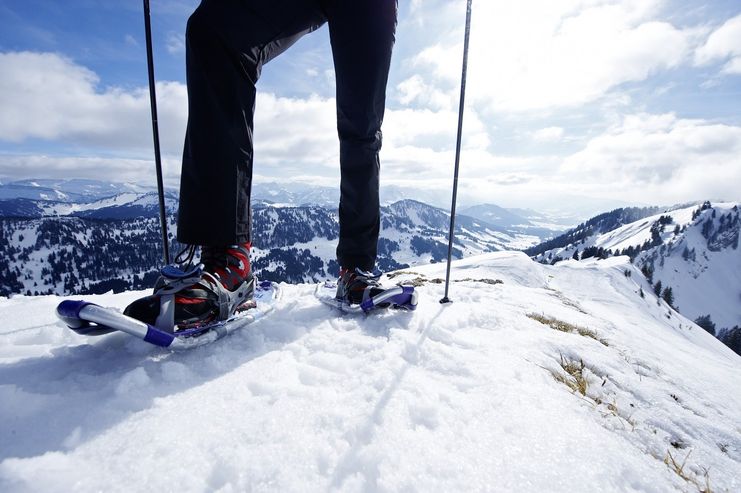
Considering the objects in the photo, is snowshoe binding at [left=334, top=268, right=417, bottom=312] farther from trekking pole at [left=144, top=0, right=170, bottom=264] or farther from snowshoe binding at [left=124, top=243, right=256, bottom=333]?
trekking pole at [left=144, top=0, right=170, bottom=264]

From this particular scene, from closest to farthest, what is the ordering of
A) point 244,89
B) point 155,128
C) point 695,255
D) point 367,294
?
point 244,89 < point 367,294 < point 155,128 < point 695,255

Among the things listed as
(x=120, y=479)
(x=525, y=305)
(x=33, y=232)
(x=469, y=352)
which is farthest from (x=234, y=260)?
(x=33, y=232)

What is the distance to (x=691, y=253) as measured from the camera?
160m

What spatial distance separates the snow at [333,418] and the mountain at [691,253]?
150935mm

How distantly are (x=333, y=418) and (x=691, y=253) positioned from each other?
707 ft

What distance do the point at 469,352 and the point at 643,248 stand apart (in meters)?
197

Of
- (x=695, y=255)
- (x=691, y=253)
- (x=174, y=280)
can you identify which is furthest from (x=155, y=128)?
(x=695, y=255)

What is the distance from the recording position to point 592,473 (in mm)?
1242

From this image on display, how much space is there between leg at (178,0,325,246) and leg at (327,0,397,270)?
566 mm

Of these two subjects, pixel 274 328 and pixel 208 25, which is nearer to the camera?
pixel 208 25

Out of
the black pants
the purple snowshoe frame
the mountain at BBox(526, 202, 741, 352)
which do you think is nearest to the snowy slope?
the mountain at BBox(526, 202, 741, 352)

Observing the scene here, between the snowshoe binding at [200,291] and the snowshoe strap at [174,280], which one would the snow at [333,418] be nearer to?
the snowshoe binding at [200,291]

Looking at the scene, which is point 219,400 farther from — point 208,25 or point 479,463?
point 208,25

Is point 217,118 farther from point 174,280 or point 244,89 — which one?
point 174,280
